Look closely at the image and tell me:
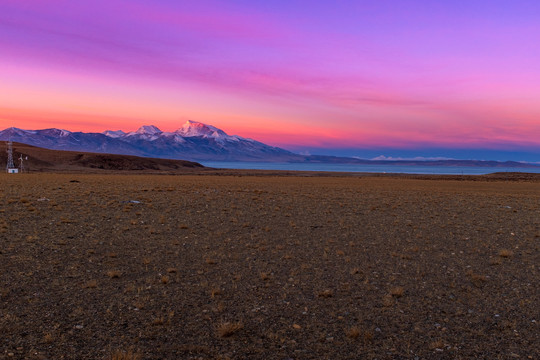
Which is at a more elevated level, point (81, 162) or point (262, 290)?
point (81, 162)

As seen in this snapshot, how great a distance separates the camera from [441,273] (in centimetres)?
1131

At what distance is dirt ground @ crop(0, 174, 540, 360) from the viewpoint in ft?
22.4

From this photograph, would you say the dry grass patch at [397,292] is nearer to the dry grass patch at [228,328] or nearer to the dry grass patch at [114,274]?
the dry grass patch at [228,328]

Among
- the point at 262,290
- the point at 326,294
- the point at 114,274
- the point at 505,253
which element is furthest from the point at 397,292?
the point at 114,274

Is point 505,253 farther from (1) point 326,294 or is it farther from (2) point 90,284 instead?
(2) point 90,284

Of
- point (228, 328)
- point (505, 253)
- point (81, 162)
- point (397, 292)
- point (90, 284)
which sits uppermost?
point (81, 162)

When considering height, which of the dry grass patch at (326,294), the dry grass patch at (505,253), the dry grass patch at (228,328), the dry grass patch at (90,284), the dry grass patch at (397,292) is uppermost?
the dry grass patch at (505,253)

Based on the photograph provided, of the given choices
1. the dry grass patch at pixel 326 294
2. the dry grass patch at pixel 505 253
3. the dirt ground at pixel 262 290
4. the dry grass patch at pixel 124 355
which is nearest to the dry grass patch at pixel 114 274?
the dirt ground at pixel 262 290

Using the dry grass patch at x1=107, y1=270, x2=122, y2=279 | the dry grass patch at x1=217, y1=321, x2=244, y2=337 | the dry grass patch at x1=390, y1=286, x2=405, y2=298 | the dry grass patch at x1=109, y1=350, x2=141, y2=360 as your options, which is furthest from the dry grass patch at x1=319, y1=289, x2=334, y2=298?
the dry grass patch at x1=107, y1=270, x2=122, y2=279

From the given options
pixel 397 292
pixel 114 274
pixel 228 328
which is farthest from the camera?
pixel 114 274

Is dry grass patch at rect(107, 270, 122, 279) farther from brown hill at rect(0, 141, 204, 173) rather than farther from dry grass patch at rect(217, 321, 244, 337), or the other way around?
brown hill at rect(0, 141, 204, 173)

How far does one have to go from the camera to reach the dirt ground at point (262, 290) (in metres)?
6.82

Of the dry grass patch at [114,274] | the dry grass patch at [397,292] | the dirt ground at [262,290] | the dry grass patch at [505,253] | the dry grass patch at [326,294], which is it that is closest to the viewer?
the dirt ground at [262,290]

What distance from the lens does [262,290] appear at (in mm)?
9625
